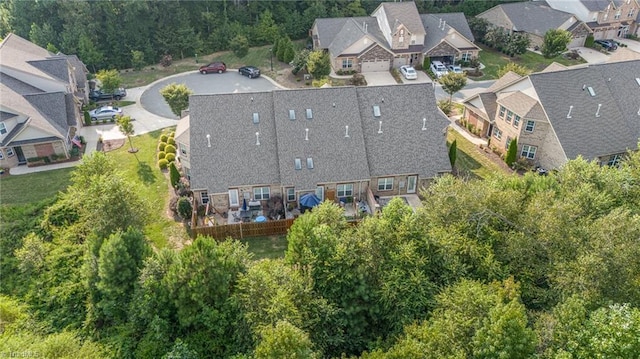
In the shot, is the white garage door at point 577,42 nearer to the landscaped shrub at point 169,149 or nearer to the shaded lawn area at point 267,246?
the shaded lawn area at point 267,246

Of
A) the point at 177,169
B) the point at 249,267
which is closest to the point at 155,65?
the point at 177,169

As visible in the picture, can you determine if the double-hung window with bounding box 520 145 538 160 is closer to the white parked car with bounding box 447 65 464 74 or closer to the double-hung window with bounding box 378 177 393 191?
the double-hung window with bounding box 378 177 393 191

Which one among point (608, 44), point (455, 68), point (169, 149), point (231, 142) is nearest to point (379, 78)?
point (455, 68)

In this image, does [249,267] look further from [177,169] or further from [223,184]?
[177,169]

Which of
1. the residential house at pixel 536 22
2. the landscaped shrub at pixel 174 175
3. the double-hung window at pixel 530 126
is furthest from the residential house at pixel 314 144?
the residential house at pixel 536 22

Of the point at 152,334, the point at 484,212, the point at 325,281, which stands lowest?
the point at 152,334

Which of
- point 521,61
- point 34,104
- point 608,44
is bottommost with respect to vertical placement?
point 521,61

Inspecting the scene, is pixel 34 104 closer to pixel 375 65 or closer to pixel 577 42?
pixel 375 65
